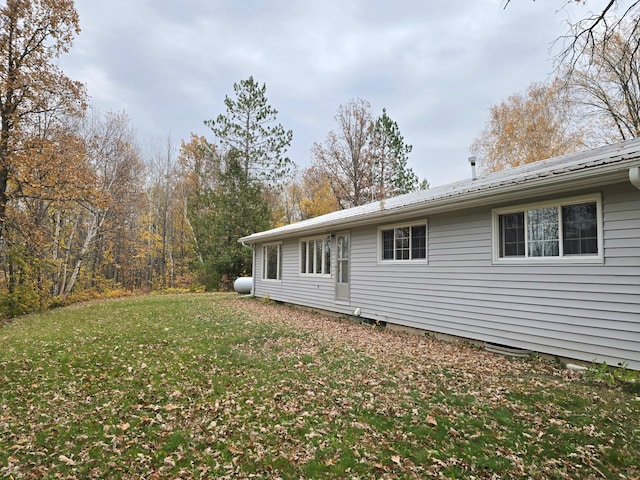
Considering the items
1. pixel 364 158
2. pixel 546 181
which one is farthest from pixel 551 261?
pixel 364 158

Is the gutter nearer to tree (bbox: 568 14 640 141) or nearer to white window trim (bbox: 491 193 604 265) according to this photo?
white window trim (bbox: 491 193 604 265)

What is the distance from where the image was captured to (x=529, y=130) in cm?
2080

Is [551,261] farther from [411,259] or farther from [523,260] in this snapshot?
[411,259]

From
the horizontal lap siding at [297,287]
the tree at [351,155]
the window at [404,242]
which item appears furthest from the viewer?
the tree at [351,155]

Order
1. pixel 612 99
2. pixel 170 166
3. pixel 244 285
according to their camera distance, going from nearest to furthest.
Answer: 1. pixel 612 99
2. pixel 244 285
3. pixel 170 166

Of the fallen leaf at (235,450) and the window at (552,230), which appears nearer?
the fallen leaf at (235,450)

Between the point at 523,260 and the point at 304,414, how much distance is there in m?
4.45

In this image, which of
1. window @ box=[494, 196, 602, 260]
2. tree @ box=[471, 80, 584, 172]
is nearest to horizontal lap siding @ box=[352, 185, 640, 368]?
window @ box=[494, 196, 602, 260]

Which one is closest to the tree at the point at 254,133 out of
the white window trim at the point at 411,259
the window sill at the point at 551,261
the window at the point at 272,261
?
the window at the point at 272,261

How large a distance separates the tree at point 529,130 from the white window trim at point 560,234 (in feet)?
54.6

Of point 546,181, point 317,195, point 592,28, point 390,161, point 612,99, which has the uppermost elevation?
point 612,99

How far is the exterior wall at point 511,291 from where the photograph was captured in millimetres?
4594

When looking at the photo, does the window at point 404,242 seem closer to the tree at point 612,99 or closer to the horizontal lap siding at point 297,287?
the horizontal lap siding at point 297,287

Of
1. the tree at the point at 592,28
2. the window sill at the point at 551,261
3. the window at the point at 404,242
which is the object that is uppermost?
the tree at the point at 592,28
